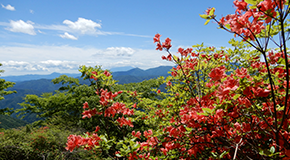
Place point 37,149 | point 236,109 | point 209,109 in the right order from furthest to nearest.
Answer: point 37,149, point 236,109, point 209,109

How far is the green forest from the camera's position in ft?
3.51

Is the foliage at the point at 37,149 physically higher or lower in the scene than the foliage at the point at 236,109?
lower

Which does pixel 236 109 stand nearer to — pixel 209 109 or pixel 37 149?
pixel 209 109

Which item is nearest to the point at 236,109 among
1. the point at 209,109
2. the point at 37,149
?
the point at 209,109

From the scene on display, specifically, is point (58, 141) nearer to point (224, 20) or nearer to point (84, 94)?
point (84, 94)

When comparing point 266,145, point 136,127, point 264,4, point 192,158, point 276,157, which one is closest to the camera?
point 264,4

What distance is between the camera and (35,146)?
558 centimetres

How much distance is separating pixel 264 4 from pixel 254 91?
700 mm

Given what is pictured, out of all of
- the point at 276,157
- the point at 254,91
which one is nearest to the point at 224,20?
the point at 254,91

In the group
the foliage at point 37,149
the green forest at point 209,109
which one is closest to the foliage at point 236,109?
the green forest at point 209,109

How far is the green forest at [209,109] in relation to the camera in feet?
3.51

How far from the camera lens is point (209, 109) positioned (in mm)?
1153

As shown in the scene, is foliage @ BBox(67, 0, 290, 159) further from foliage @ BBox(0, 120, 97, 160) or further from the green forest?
foliage @ BBox(0, 120, 97, 160)

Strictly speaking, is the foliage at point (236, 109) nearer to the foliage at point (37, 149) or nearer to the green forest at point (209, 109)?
the green forest at point (209, 109)
